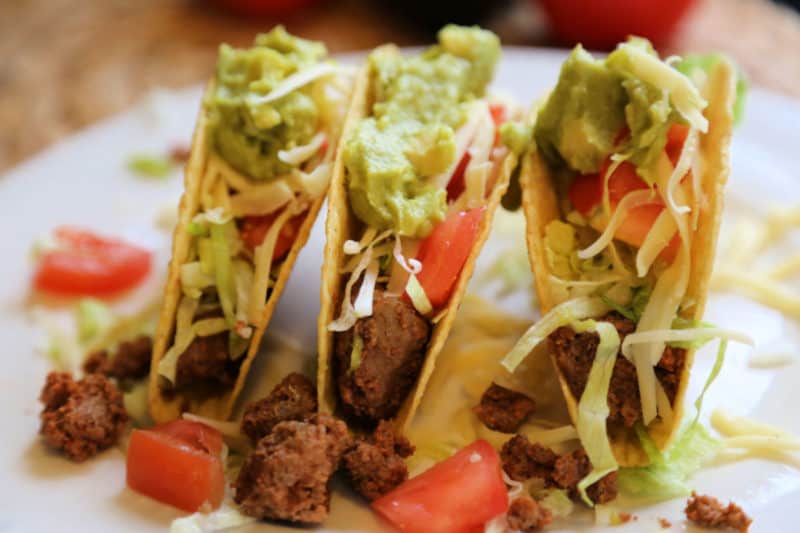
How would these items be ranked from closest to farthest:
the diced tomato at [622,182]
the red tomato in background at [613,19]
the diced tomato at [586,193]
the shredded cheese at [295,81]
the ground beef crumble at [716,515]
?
1. the ground beef crumble at [716,515]
2. the diced tomato at [622,182]
3. the diced tomato at [586,193]
4. the shredded cheese at [295,81]
5. the red tomato in background at [613,19]

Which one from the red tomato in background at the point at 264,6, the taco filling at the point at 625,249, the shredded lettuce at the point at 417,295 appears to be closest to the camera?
the taco filling at the point at 625,249

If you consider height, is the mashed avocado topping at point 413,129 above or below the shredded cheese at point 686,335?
above

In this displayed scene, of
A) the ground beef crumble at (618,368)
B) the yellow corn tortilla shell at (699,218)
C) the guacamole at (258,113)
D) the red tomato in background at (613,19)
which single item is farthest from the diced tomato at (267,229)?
the red tomato in background at (613,19)

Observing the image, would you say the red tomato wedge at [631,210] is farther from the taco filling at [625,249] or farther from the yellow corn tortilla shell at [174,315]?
the yellow corn tortilla shell at [174,315]

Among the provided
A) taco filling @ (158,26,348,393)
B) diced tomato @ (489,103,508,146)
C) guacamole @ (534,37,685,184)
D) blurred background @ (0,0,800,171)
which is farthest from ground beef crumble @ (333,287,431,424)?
blurred background @ (0,0,800,171)

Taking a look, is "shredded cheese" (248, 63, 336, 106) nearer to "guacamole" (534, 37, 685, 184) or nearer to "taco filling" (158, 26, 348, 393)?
"taco filling" (158, 26, 348, 393)

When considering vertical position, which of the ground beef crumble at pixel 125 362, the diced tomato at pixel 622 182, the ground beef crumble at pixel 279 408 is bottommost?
the ground beef crumble at pixel 125 362

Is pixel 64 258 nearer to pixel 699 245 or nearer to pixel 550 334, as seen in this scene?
pixel 550 334

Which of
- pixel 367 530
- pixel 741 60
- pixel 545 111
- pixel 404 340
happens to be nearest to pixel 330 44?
pixel 741 60
